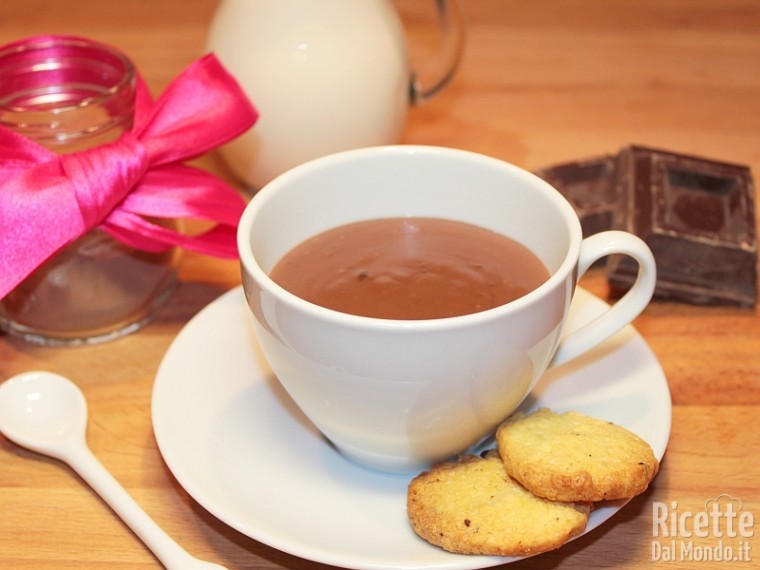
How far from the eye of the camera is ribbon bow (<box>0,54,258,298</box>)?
3.56 feet

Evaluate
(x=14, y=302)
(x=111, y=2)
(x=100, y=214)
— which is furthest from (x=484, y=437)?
(x=111, y=2)

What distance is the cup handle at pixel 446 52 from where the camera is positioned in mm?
1529

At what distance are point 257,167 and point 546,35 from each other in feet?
2.55

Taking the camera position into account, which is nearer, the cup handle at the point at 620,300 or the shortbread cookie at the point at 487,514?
the shortbread cookie at the point at 487,514

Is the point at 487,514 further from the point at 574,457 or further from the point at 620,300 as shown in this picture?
the point at 620,300

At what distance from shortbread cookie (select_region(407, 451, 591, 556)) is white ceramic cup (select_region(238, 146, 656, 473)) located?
52 millimetres

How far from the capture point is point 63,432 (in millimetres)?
1038

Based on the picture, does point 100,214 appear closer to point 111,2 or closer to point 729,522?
point 729,522

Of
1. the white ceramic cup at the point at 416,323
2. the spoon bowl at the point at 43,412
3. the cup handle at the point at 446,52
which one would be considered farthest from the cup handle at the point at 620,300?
the cup handle at the point at 446,52

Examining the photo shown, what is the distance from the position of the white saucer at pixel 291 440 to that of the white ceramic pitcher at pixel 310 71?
0.32 m

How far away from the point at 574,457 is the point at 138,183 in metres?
0.64

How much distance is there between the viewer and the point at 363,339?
2.66 ft

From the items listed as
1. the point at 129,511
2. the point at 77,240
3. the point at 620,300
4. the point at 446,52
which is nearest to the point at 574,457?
the point at 620,300

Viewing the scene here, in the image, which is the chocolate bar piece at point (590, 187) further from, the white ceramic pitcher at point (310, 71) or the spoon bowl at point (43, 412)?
the spoon bowl at point (43, 412)
